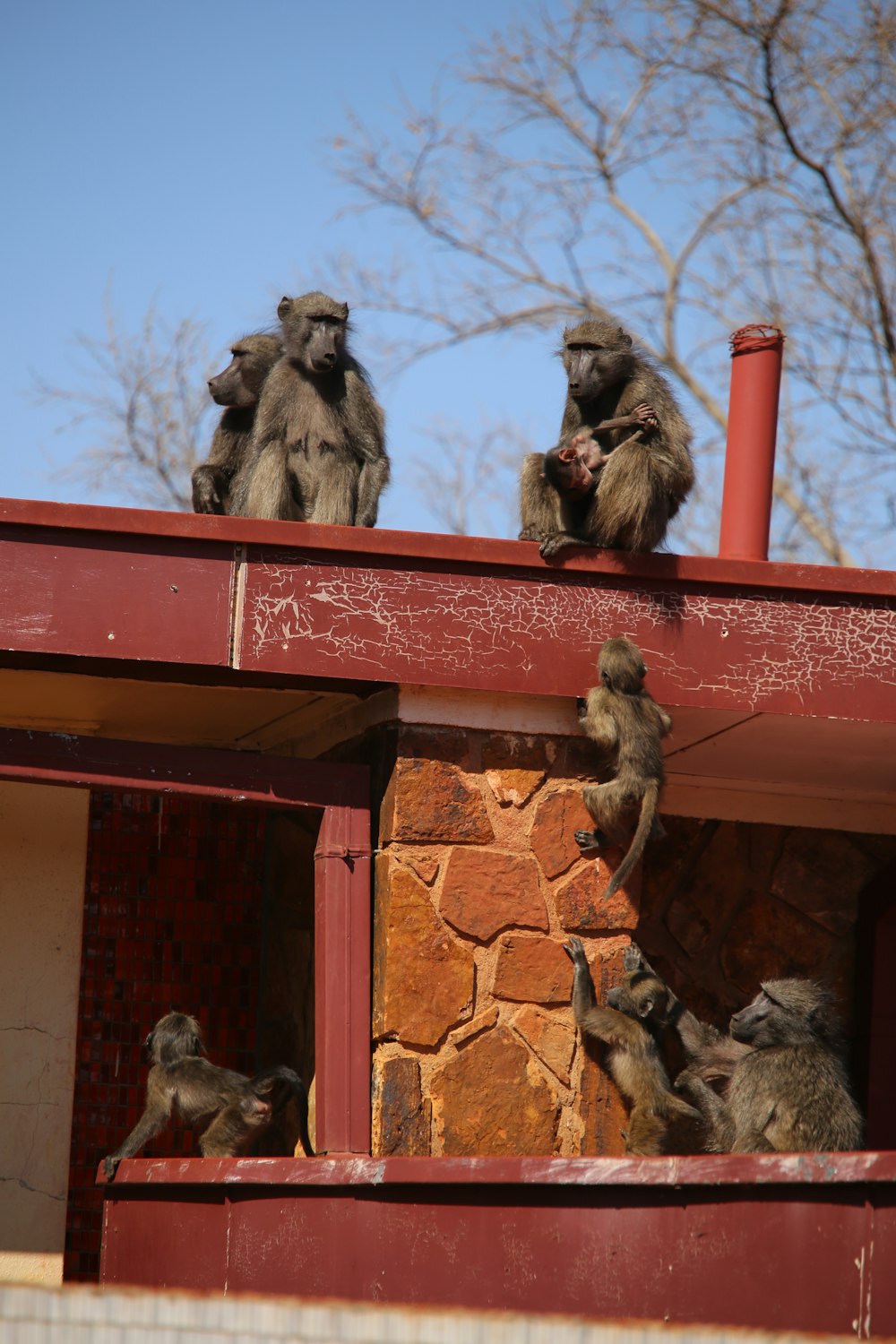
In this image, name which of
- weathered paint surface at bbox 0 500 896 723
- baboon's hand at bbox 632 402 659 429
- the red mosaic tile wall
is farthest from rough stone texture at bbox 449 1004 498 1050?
baboon's hand at bbox 632 402 659 429

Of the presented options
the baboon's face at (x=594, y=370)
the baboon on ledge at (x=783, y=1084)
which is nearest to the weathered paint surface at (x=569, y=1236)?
the baboon on ledge at (x=783, y=1084)

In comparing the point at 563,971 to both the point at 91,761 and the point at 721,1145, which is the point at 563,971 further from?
the point at 91,761

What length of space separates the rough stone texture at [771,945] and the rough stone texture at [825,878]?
0.06 metres

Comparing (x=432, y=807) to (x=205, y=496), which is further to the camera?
(x=205, y=496)

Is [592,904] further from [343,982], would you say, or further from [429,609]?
→ [429,609]

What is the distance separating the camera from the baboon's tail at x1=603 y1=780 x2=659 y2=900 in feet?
19.2

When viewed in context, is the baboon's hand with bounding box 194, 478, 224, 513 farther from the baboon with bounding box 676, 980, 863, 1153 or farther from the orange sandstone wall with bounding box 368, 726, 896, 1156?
the baboon with bounding box 676, 980, 863, 1153

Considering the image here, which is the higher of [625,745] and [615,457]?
[615,457]

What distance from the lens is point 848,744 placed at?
21.5 ft

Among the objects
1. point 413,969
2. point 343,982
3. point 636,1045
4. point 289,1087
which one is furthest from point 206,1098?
point 636,1045

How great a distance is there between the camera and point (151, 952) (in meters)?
7.25

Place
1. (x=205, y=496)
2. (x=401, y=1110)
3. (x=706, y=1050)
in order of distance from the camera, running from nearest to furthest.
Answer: (x=401, y=1110), (x=706, y=1050), (x=205, y=496)

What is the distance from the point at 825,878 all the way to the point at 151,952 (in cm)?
300

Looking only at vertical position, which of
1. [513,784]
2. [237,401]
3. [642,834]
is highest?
[237,401]
